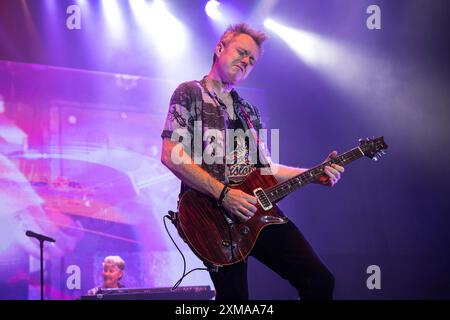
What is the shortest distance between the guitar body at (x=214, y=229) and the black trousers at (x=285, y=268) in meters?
0.06

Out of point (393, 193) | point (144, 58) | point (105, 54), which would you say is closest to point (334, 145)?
point (393, 193)

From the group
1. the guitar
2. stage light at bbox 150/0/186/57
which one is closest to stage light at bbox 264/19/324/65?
stage light at bbox 150/0/186/57

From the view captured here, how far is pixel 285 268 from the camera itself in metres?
2.89

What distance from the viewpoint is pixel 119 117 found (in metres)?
5.60

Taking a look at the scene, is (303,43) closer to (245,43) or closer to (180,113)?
(245,43)

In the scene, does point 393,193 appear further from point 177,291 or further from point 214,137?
point 214,137

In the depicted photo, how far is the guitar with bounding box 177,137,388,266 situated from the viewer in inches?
109

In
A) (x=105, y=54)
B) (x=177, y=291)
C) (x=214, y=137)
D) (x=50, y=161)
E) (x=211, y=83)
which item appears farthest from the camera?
(x=105, y=54)

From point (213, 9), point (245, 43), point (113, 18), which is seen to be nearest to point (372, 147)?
point (245, 43)

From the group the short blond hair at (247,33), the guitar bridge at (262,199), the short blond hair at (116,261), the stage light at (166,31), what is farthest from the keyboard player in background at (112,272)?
the short blond hair at (247,33)

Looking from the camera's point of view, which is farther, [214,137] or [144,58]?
[144,58]

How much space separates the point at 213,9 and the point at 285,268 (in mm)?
3973

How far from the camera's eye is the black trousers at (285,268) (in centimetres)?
273
